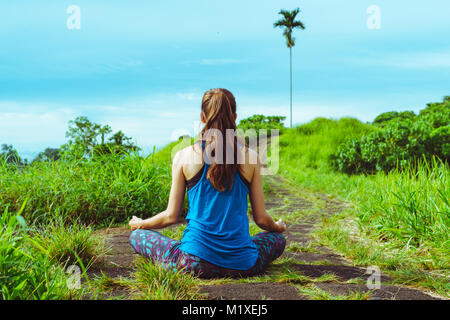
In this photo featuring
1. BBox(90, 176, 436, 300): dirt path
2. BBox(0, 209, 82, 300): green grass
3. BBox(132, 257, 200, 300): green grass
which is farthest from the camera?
BBox(90, 176, 436, 300): dirt path

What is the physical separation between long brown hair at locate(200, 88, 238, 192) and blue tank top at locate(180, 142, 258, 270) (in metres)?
0.08

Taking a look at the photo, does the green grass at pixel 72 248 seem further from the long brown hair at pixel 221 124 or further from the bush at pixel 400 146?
the bush at pixel 400 146

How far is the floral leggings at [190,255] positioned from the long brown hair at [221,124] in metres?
0.58

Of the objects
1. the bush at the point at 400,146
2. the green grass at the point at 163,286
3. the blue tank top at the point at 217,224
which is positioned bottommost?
the green grass at the point at 163,286

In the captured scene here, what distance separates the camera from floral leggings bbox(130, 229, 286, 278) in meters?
2.78

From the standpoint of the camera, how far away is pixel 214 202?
277 cm

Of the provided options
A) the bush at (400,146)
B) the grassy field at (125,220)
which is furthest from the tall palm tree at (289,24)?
the grassy field at (125,220)

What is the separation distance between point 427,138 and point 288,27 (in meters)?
21.0

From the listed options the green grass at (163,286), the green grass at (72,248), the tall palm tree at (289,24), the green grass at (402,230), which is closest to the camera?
the green grass at (163,286)

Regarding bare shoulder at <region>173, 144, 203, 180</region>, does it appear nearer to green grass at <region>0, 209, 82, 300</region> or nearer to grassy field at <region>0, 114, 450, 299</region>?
grassy field at <region>0, 114, 450, 299</region>

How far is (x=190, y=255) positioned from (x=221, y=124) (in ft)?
3.22

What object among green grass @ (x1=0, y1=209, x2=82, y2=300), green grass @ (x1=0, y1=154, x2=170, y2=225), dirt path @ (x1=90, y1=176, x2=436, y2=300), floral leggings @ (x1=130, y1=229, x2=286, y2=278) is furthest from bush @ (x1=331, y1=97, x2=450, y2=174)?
green grass @ (x1=0, y1=209, x2=82, y2=300)

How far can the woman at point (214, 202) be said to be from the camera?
2688 mm
